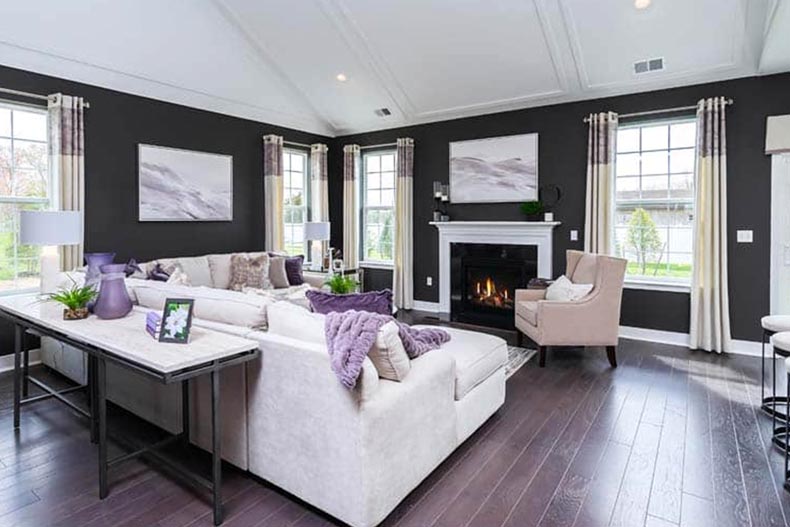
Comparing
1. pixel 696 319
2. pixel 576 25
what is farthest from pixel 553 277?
pixel 576 25

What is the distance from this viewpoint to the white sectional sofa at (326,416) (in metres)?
2.02

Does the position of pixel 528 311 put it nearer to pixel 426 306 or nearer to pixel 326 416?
pixel 426 306

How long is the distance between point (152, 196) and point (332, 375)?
4.47 meters

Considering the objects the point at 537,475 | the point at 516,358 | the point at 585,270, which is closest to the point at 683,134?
the point at 585,270

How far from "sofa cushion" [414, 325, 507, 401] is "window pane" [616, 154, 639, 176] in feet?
11.0

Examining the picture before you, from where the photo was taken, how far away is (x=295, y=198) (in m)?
7.44

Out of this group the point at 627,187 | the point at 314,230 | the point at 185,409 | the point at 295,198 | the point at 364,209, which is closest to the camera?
the point at 185,409

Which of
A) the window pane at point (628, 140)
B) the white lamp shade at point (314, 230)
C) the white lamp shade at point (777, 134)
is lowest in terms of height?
the white lamp shade at point (314, 230)

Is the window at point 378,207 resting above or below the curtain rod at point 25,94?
below

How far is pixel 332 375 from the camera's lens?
80.0 inches

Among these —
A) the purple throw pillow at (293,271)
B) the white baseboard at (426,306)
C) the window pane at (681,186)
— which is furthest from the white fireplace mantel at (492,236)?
the purple throw pillow at (293,271)

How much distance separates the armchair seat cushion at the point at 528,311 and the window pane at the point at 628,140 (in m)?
2.21

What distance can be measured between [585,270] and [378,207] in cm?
367

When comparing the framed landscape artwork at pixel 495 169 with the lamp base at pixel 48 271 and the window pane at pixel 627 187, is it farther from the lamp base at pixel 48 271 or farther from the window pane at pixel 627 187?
the lamp base at pixel 48 271
